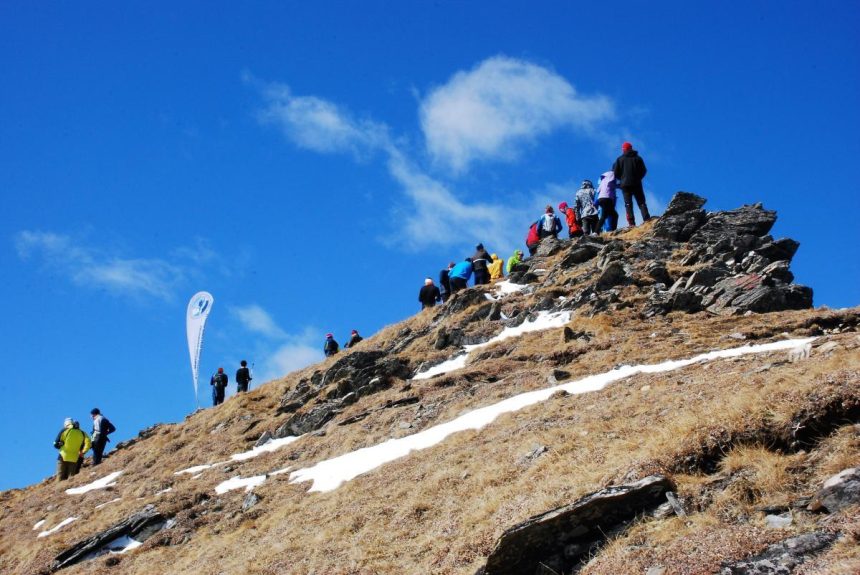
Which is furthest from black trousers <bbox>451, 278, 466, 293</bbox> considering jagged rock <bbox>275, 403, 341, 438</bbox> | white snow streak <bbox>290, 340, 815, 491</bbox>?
white snow streak <bbox>290, 340, 815, 491</bbox>

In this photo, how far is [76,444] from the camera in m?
26.9

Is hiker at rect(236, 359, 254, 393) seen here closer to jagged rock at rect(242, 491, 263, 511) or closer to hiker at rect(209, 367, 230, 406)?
hiker at rect(209, 367, 230, 406)

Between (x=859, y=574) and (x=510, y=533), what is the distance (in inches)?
149

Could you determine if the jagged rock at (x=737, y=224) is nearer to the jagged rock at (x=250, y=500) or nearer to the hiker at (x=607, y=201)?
the hiker at (x=607, y=201)

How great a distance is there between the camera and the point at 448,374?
21125 mm

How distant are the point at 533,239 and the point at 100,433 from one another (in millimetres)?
19842

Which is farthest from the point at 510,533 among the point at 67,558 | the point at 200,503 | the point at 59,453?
the point at 59,453

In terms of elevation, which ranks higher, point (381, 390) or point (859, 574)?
point (381, 390)

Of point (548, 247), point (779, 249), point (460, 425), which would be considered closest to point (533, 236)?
point (548, 247)

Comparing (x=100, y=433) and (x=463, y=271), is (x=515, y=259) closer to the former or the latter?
(x=463, y=271)

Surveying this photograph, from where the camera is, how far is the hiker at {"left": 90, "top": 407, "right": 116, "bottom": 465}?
28.0 metres

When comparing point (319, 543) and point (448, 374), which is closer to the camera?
point (319, 543)

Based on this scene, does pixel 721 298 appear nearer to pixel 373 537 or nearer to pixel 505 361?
pixel 505 361

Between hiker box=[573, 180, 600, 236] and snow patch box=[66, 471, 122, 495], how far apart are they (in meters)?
20.1
